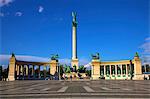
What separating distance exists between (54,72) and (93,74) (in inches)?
825

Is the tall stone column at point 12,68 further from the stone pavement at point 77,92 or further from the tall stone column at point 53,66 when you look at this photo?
the stone pavement at point 77,92

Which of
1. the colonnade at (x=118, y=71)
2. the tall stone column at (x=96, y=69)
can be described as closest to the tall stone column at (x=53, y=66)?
the tall stone column at (x=96, y=69)

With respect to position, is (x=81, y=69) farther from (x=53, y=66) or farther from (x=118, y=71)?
(x=118, y=71)

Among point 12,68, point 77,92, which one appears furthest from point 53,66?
point 77,92

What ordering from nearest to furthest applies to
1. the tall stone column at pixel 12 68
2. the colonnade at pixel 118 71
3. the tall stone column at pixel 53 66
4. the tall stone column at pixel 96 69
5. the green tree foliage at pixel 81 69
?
the tall stone column at pixel 12 68 < the green tree foliage at pixel 81 69 < the colonnade at pixel 118 71 < the tall stone column at pixel 96 69 < the tall stone column at pixel 53 66

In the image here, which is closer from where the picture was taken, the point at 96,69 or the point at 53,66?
the point at 96,69

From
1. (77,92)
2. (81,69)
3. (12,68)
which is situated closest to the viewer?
(77,92)

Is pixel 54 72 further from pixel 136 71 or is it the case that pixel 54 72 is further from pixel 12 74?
pixel 136 71

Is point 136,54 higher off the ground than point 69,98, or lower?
higher

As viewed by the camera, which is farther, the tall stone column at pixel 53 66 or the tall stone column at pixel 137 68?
the tall stone column at pixel 53 66

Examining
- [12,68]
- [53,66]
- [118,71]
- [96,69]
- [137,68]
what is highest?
[53,66]

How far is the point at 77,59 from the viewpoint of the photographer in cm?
10950

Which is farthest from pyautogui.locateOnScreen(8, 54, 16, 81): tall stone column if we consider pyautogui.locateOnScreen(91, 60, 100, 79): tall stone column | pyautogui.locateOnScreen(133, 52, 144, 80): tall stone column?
pyautogui.locateOnScreen(133, 52, 144, 80): tall stone column

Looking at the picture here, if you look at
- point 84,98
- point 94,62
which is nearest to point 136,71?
point 94,62
